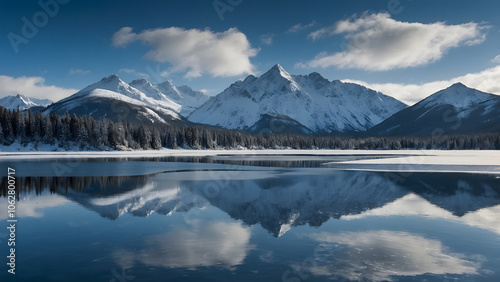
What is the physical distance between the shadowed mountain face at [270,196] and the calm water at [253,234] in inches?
5.6

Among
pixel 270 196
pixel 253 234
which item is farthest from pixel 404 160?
pixel 253 234

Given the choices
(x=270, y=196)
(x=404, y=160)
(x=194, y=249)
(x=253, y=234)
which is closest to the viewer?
(x=194, y=249)

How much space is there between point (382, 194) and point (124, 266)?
26.8 m

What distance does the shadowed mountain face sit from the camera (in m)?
24.8

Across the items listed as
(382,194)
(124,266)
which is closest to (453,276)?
(124,266)

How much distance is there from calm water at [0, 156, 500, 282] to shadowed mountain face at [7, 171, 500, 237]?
0.47 feet

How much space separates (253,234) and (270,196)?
40.0ft

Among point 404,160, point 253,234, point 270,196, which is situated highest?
point 404,160

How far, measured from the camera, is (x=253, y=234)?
1920 cm

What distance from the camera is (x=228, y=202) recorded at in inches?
1137

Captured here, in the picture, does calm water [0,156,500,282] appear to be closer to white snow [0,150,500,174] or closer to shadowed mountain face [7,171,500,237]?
shadowed mountain face [7,171,500,237]

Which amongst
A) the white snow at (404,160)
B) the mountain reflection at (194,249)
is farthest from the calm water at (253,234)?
the white snow at (404,160)

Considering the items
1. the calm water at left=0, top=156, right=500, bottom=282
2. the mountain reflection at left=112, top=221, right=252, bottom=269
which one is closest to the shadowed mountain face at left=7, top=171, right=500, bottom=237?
the calm water at left=0, top=156, right=500, bottom=282

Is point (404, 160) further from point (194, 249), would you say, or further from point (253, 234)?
point (194, 249)
